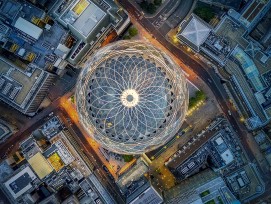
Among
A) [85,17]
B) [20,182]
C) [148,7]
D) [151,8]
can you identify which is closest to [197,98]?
[151,8]

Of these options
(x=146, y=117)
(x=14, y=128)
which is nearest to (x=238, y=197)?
(x=146, y=117)

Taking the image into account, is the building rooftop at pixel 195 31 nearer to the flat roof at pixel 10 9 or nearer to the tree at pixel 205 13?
the tree at pixel 205 13

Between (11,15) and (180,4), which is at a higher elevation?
(180,4)

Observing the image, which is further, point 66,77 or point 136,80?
point 66,77

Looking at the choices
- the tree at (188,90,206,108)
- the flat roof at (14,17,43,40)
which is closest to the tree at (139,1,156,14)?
the tree at (188,90,206,108)

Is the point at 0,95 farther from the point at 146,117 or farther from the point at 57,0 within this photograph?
the point at 146,117

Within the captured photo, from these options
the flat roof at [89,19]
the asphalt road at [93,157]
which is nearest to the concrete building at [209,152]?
the asphalt road at [93,157]
